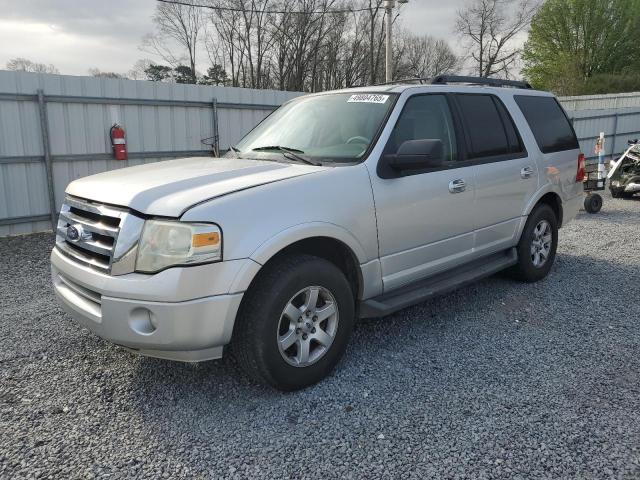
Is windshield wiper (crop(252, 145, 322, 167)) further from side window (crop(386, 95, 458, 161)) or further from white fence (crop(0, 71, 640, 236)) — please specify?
white fence (crop(0, 71, 640, 236))

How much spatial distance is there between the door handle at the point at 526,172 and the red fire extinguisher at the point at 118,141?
634 centimetres

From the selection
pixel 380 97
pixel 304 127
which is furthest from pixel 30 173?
pixel 380 97

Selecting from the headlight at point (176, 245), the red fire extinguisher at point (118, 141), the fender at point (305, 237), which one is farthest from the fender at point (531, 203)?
the red fire extinguisher at point (118, 141)

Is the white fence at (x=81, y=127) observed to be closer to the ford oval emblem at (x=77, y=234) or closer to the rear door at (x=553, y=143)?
the ford oval emblem at (x=77, y=234)

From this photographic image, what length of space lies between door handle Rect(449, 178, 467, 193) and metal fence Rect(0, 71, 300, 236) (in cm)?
640

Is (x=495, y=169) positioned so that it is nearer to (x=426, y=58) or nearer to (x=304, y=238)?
(x=304, y=238)

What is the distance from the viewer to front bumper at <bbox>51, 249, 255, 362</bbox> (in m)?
2.67

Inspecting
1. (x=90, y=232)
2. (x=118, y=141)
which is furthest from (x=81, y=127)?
(x=90, y=232)

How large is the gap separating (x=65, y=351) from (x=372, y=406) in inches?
90.9

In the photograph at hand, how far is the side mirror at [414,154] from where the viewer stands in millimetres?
3414

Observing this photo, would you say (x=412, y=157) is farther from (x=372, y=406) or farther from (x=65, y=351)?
(x=65, y=351)

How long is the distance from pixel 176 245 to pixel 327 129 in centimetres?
168

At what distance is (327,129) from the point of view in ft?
12.8

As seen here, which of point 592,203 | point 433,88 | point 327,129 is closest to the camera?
point 327,129
